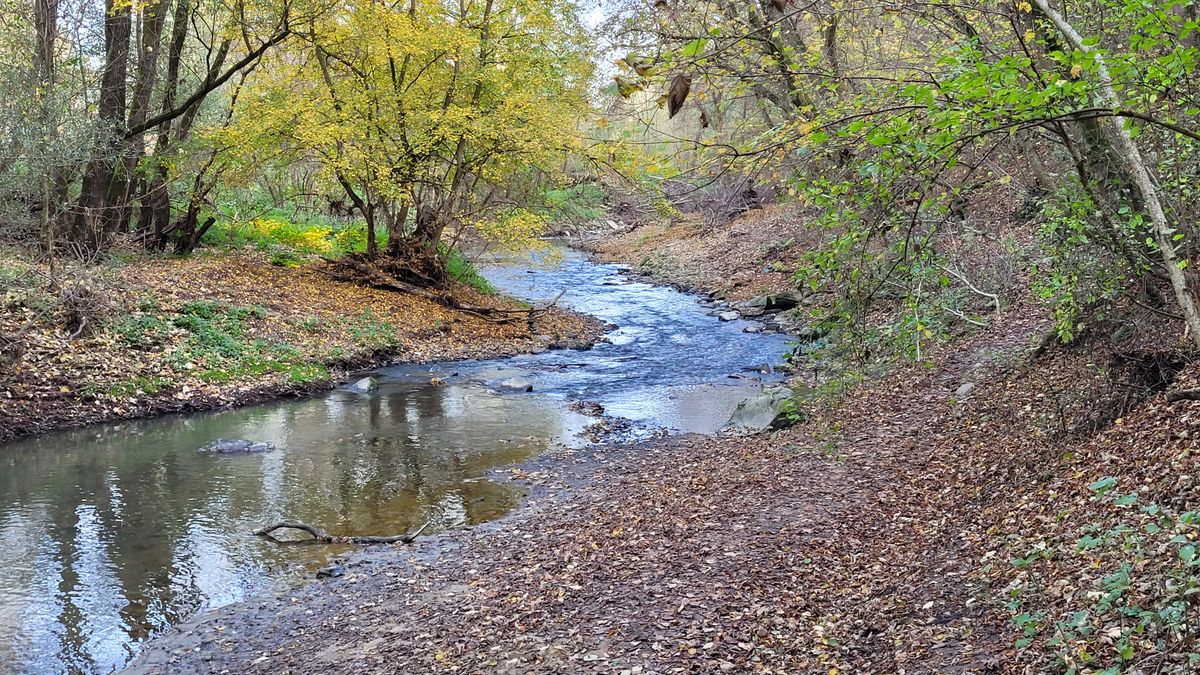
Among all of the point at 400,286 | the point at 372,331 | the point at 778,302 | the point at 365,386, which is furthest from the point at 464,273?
the point at 365,386

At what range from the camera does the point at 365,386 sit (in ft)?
54.0

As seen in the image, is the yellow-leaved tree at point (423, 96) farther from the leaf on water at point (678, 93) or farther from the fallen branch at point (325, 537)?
the leaf on water at point (678, 93)

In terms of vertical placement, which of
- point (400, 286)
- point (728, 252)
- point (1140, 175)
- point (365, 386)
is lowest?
point (365, 386)

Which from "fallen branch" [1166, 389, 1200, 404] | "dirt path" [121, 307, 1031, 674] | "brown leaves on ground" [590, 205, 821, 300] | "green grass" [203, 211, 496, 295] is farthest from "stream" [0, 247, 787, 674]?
"brown leaves on ground" [590, 205, 821, 300]

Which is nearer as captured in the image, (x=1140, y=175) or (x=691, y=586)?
(x=1140, y=175)

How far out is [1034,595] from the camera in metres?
4.94

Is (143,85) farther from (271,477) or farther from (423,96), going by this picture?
(271,477)

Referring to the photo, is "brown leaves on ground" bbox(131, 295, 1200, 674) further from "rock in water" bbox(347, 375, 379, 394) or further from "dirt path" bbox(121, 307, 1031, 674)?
"rock in water" bbox(347, 375, 379, 394)

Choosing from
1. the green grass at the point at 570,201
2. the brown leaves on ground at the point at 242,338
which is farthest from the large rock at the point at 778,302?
the green grass at the point at 570,201

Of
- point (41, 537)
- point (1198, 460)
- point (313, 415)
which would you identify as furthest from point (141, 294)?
point (1198, 460)

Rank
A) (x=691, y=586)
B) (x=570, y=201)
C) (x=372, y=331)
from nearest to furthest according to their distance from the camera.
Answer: (x=691, y=586)
(x=372, y=331)
(x=570, y=201)

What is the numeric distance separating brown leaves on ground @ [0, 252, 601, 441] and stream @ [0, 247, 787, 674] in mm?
626

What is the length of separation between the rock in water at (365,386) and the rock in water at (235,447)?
3505mm

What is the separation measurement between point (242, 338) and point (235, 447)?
4909mm
